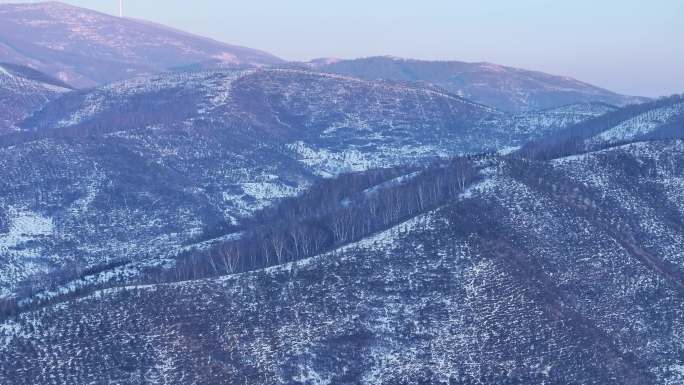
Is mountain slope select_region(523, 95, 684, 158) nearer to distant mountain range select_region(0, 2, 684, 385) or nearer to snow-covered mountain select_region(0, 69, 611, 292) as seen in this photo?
snow-covered mountain select_region(0, 69, 611, 292)

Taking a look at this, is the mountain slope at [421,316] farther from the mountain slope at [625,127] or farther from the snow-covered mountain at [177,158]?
the mountain slope at [625,127]

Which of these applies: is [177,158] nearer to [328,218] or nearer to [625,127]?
[328,218]

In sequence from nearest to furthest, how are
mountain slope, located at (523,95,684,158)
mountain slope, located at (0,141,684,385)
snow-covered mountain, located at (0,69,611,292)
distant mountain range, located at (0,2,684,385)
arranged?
mountain slope, located at (0,141,684,385) < distant mountain range, located at (0,2,684,385) < snow-covered mountain, located at (0,69,611,292) < mountain slope, located at (523,95,684,158)

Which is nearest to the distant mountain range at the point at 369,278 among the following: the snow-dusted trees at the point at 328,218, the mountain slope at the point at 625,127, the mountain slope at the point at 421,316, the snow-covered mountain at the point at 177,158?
the mountain slope at the point at 421,316

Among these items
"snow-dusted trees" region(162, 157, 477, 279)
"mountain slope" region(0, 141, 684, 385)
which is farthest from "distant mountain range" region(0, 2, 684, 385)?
"snow-dusted trees" region(162, 157, 477, 279)

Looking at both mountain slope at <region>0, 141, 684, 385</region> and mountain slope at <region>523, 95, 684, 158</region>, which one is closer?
mountain slope at <region>0, 141, 684, 385</region>

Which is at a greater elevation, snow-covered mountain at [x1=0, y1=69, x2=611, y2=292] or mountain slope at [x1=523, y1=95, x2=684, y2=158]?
mountain slope at [x1=523, y1=95, x2=684, y2=158]

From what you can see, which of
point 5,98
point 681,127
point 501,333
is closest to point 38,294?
point 501,333

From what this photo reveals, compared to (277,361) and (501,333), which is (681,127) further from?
(277,361)
